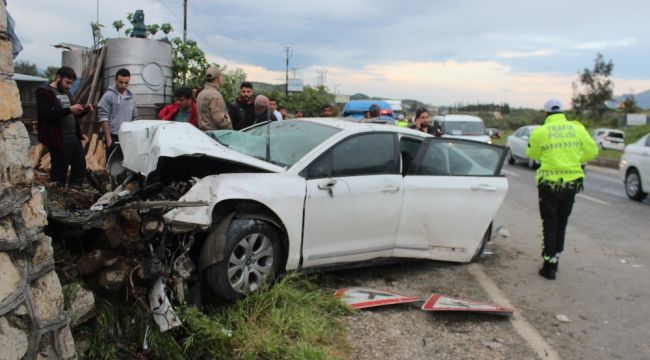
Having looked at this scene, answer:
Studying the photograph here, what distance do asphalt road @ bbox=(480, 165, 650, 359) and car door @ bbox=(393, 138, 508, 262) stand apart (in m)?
0.53

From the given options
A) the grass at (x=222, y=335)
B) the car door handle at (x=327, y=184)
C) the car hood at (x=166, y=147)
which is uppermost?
the car hood at (x=166, y=147)

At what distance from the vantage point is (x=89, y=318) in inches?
128

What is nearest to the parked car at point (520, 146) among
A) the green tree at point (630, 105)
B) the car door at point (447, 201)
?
the car door at point (447, 201)

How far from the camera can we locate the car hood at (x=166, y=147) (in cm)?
402

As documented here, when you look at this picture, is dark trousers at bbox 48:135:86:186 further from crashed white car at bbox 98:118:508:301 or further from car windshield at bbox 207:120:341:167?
car windshield at bbox 207:120:341:167

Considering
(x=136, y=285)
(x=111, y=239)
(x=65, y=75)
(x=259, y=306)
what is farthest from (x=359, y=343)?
(x=65, y=75)

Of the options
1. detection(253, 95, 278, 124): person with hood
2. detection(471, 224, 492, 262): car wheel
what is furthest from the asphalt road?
detection(253, 95, 278, 124): person with hood

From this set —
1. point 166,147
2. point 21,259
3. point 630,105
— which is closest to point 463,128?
point 166,147

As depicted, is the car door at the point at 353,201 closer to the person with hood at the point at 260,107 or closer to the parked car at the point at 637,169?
the person with hood at the point at 260,107

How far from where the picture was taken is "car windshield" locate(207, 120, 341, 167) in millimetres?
4695

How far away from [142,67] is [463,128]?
9962 mm

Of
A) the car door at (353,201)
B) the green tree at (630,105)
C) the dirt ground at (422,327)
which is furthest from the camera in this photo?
the green tree at (630,105)

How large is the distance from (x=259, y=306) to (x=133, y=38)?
282 inches

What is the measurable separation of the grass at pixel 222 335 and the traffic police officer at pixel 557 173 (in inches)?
107
